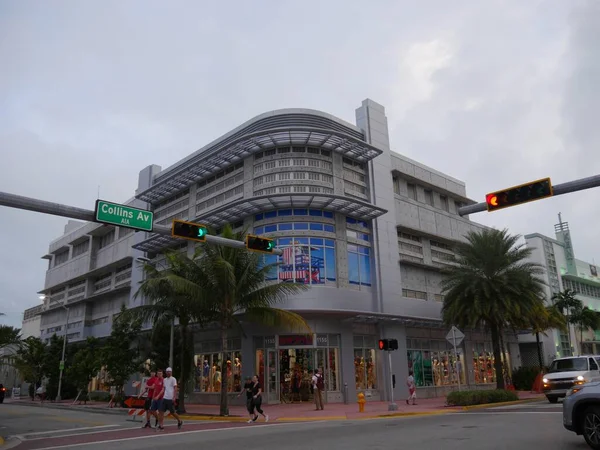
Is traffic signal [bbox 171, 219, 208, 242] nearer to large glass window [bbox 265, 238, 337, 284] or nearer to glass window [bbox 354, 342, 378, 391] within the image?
large glass window [bbox 265, 238, 337, 284]

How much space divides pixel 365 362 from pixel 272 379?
5.83 meters

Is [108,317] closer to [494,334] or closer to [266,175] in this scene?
[266,175]

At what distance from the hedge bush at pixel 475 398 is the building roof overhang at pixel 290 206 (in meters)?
11.6

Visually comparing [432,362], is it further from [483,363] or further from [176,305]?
[176,305]

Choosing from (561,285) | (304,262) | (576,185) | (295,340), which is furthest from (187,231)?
(561,285)

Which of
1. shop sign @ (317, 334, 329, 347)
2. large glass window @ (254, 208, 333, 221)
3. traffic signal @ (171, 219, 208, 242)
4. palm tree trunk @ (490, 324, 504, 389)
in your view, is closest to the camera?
traffic signal @ (171, 219, 208, 242)

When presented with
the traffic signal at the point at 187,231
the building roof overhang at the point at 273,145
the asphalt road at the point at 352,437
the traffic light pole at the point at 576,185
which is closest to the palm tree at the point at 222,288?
the traffic signal at the point at 187,231

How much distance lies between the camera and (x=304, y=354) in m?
28.1

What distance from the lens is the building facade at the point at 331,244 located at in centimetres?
2858

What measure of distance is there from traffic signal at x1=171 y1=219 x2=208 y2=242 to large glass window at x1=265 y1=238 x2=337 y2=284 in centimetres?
1313

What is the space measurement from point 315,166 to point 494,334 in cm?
1427

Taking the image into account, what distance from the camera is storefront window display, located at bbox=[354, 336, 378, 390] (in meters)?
29.8

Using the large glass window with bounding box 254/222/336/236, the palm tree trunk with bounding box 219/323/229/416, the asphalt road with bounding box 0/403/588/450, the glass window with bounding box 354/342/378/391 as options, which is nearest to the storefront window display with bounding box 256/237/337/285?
the large glass window with bounding box 254/222/336/236

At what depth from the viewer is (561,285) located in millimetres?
55719
